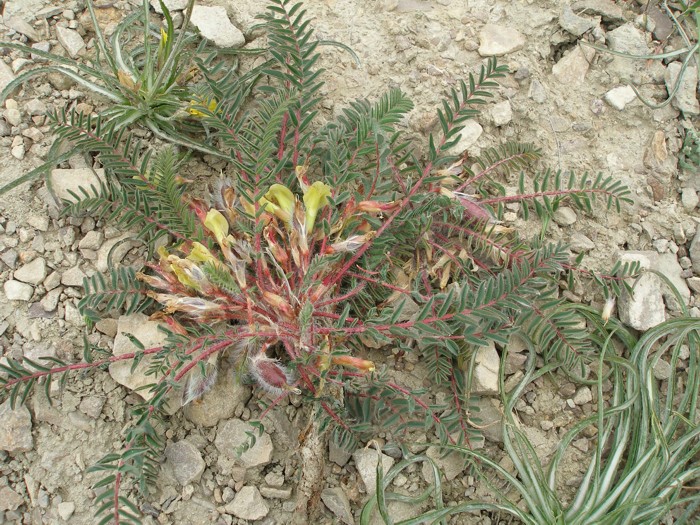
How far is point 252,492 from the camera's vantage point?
2.32 metres

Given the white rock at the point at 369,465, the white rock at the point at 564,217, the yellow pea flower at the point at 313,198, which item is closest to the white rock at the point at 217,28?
the yellow pea flower at the point at 313,198

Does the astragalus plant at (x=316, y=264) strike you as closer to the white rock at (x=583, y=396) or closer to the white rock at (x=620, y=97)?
the white rock at (x=583, y=396)

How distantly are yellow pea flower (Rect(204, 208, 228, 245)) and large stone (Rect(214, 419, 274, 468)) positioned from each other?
663 mm

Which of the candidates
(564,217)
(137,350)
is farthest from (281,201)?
(564,217)

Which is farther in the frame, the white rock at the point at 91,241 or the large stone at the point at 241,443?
the white rock at the point at 91,241

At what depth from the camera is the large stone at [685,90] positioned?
2910mm

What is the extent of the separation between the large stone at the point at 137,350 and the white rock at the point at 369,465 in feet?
2.22

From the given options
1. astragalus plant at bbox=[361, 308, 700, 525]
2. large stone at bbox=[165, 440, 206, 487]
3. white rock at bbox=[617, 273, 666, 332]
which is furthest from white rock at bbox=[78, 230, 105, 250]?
white rock at bbox=[617, 273, 666, 332]

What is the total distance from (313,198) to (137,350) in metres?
0.82

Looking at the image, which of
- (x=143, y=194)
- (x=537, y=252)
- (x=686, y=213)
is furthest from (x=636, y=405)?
(x=143, y=194)

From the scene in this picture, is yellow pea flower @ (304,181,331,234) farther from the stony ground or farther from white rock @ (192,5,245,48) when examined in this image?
white rock @ (192,5,245,48)

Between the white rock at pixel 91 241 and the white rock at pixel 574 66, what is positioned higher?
the white rock at pixel 574 66

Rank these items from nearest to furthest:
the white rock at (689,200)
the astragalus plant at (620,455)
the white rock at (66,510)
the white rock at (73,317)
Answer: the white rock at (66,510) → the astragalus plant at (620,455) → the white rock at (73,317) → the white rock at (689,200)

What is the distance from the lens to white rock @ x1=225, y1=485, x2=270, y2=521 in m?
2.30
